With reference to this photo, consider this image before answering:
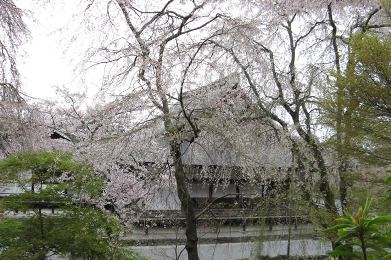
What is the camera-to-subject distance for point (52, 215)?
682 centimetres

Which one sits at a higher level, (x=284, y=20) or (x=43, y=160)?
(x=284, y=20)

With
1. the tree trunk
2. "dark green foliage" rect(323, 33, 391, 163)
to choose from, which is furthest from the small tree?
"dark green foliage" rect(323, 33, 391, 163)

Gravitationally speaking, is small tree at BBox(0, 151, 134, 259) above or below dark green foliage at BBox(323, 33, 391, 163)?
below

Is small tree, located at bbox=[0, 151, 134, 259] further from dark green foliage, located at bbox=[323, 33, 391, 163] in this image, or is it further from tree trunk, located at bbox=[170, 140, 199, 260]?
dark green foliage, located at bbox=[323, 33, 391, 163]

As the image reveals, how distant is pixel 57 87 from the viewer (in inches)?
484

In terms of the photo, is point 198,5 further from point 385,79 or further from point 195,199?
point 195,199

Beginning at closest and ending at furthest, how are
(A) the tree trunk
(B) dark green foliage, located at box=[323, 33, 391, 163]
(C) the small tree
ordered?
(B) dark green foliage, located at box=[323, 33, 391, 163] < (C) the small tree < (A) the tree trunk

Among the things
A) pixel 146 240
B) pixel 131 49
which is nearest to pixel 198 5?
pixel 131 49

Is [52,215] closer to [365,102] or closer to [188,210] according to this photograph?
[188,210]

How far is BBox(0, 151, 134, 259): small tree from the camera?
6.37 m

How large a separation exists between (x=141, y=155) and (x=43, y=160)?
2958 mm

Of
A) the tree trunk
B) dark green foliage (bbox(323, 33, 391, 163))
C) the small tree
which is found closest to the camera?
dark green foliage (bbox(323, 33, 391, 163))

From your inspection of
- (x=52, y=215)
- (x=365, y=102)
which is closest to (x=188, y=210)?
(x=52, y=215)

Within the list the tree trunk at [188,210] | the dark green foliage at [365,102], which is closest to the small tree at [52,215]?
the tree trunk at [188,210]
